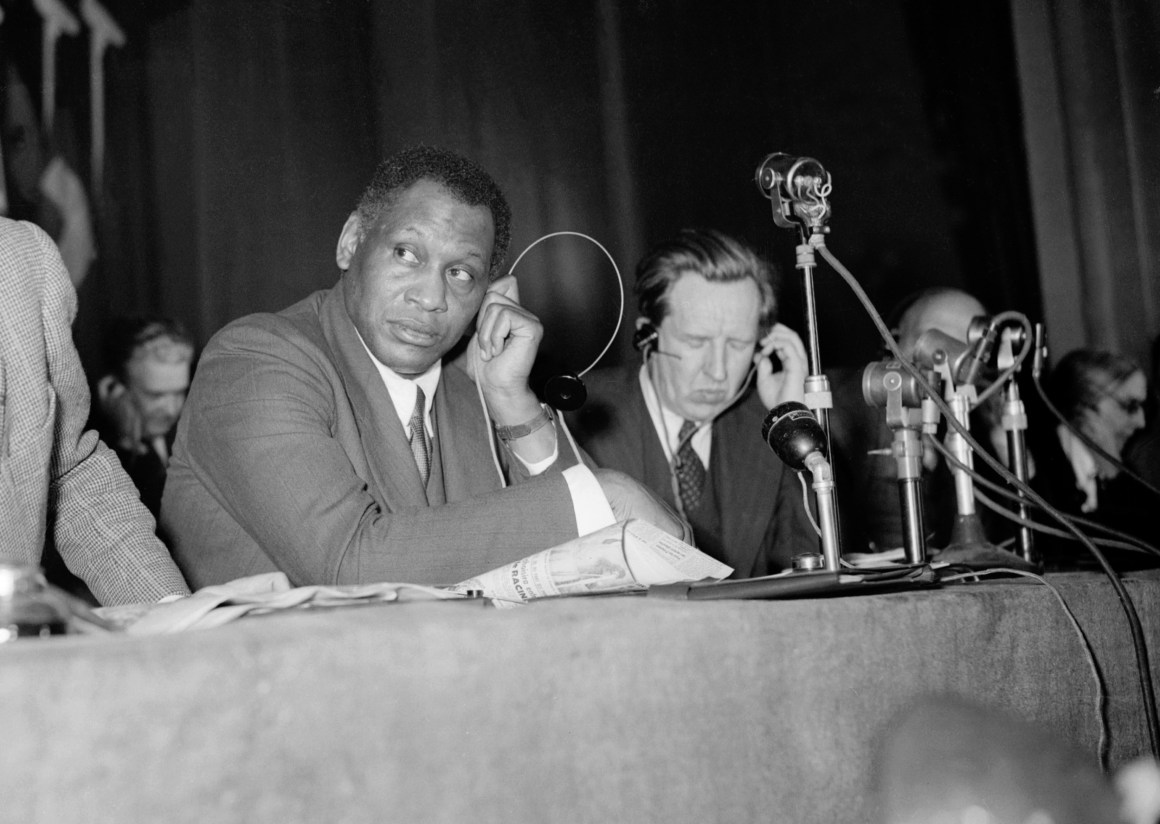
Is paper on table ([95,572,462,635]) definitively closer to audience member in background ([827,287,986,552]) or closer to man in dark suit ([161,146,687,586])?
man in dark suit ([161,146,687,586])

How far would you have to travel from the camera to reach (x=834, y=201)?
3486mm

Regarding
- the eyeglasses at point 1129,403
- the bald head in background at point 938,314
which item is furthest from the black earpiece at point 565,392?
the eyeglasses at point 1129,403

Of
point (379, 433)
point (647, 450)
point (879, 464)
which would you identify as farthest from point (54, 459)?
point (879, 464)

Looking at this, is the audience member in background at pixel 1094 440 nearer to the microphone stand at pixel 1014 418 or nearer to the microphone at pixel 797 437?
the microphone stand at pixel 1014 418

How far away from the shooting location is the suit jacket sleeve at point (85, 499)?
55.7 inches

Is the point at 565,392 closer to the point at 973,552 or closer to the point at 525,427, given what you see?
the point at 525,427

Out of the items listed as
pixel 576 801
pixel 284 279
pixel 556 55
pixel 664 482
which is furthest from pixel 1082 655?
pixel 556 55

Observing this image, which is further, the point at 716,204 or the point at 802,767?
the point at 716,204

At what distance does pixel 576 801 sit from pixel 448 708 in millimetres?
114

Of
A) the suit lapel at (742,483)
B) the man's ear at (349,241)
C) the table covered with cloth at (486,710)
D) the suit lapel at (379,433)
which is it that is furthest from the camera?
the suit lapel at (742,483)

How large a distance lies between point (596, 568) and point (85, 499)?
→ 2.52ft

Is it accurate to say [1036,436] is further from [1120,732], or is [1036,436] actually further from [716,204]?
[1120,732]

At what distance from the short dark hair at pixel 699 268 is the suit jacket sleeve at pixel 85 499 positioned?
161 centimetres

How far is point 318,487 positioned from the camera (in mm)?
1452
